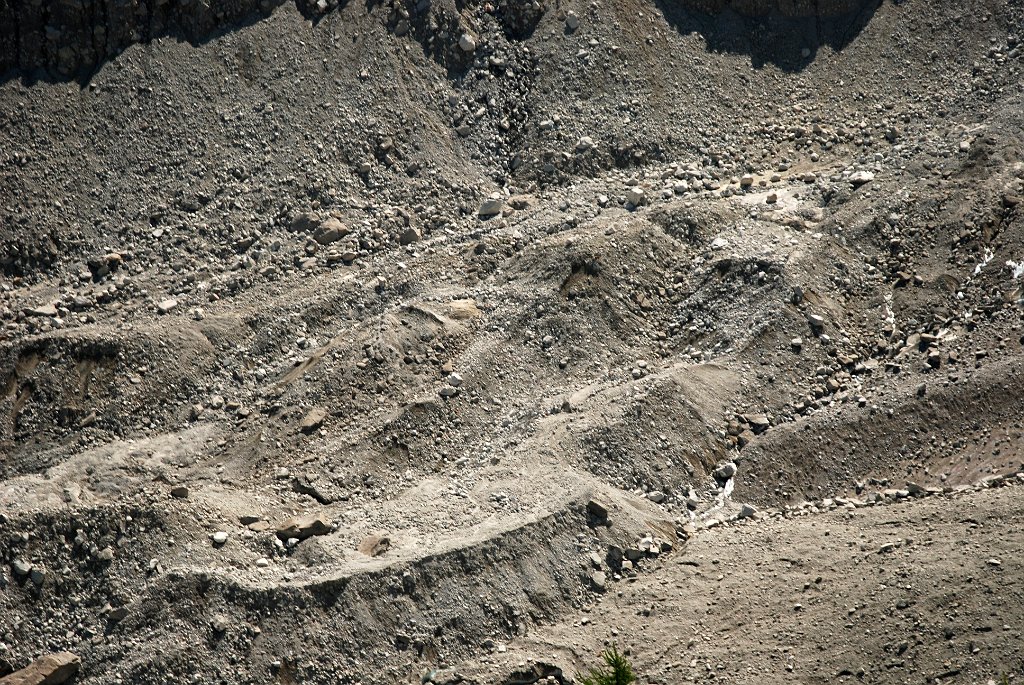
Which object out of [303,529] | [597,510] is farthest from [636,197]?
[303,529]

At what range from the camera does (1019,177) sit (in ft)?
88.1

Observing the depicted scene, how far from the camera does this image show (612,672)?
65.7 ft

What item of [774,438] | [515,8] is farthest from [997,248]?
[515,8]

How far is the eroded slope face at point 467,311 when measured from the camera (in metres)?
21.8

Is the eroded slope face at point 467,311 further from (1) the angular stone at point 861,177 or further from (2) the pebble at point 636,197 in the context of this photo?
(2) the pebble at point 636,197

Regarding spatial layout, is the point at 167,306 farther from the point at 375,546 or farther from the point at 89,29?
the point at 375,546

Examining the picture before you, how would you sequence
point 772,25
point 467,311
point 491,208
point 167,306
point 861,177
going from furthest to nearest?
point 772,25
point 491,208
point 861,177
point 167,306
point 467,311

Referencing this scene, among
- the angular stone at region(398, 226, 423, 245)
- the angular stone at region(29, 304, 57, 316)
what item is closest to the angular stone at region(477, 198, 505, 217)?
the angular stone at region(398, 226, 423, 245)

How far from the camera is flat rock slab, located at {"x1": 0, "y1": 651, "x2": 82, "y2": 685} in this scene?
20797 millimetres

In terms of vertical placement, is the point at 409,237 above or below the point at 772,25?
below

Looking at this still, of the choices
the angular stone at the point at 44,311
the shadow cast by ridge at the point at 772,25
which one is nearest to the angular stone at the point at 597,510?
the angular stone at the point at 44,311

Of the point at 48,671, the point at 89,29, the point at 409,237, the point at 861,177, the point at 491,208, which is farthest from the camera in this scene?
the point at 89,29

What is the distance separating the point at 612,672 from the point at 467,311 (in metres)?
8.09

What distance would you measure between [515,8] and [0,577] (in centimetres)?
1588
